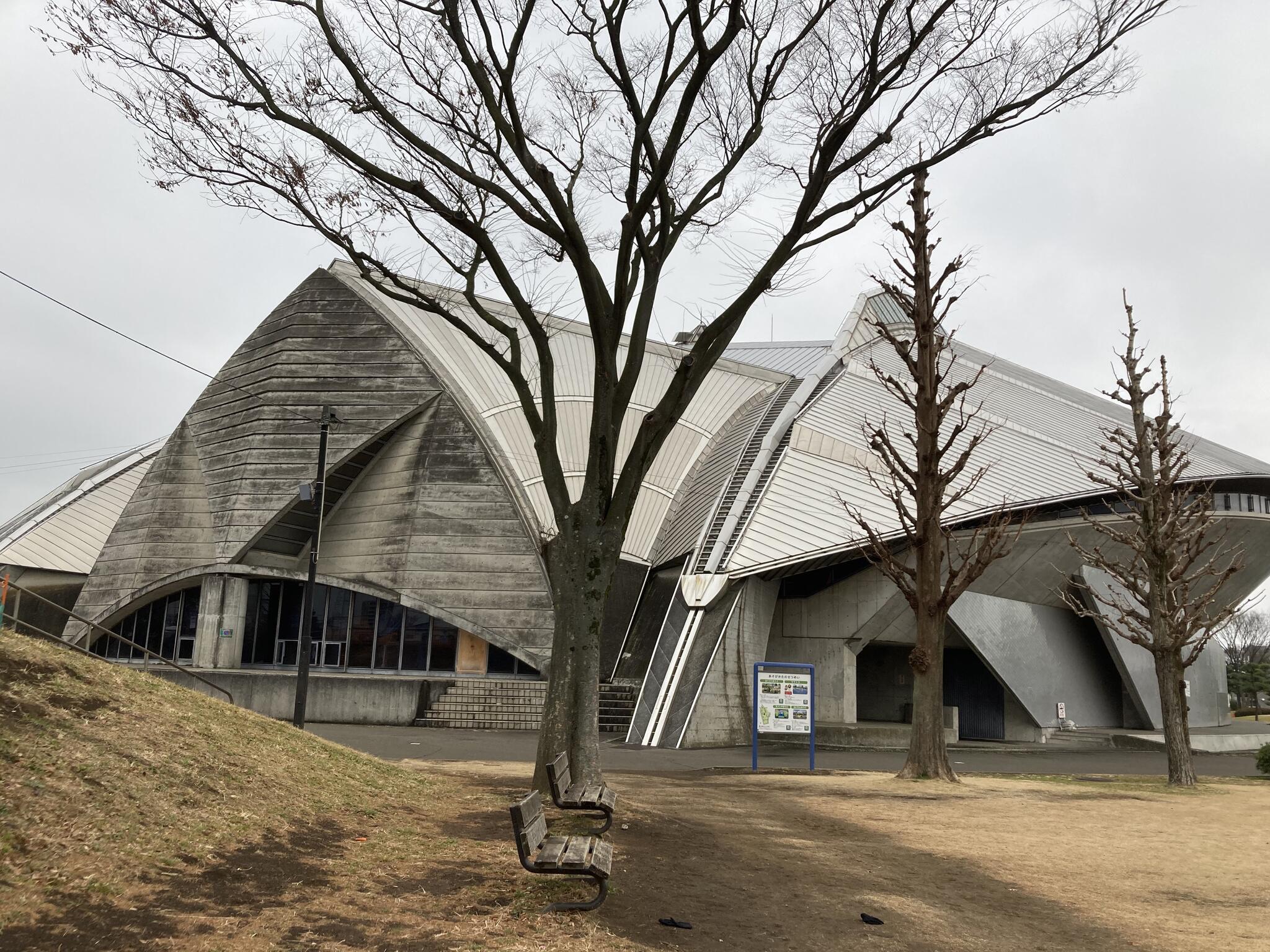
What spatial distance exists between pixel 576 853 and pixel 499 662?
26172 millimetres

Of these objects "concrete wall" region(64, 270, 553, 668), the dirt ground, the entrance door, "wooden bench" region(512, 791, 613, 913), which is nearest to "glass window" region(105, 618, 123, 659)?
"concrete wall" region(64, 270, 553, 668)

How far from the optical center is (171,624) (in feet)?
113

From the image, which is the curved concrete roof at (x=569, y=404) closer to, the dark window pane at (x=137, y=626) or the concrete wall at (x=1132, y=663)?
the concrete wall at (x=1132, y=663)

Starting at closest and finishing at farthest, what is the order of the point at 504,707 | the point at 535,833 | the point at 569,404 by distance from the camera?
the point at 535,833, the point at 504,707, the point at 569,404

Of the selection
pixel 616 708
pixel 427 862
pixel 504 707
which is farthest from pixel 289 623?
pixel 427 862

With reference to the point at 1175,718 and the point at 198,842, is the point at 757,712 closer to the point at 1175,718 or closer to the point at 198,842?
the point at 1175,718

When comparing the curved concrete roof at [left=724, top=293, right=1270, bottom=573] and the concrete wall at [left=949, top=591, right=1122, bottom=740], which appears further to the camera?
the concrete wall at [left=949, top=591, right=1122, bottom=740]

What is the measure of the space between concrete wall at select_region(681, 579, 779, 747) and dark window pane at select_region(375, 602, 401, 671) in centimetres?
1146

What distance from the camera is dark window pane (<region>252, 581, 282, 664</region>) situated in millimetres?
32969

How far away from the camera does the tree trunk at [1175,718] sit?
1762 centimetres

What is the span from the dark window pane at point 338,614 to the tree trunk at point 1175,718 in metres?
23.2

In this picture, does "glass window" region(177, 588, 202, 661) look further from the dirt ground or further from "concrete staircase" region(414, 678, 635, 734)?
the dirt ground

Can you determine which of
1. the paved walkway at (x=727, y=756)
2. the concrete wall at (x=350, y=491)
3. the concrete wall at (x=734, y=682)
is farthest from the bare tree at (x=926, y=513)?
the concrete wall at (x=350, y=491)

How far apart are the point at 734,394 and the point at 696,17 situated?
93.1ft
